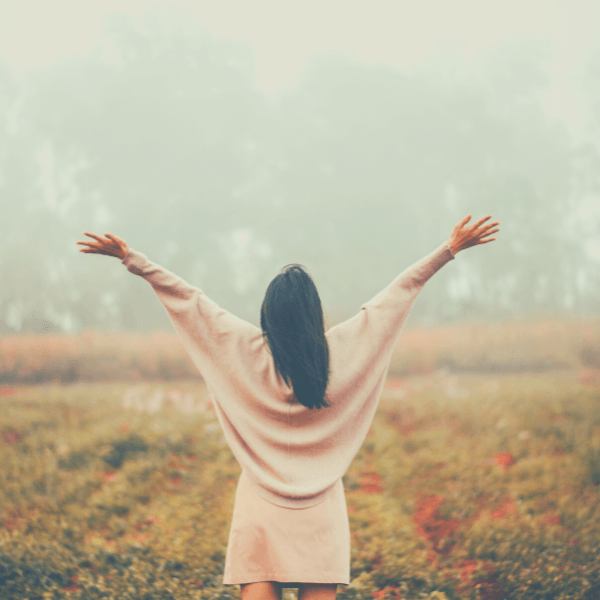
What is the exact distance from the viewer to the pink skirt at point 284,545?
160cm

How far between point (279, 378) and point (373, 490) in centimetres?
391

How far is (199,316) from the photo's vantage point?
5.94 feet

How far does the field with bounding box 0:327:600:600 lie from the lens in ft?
11.2

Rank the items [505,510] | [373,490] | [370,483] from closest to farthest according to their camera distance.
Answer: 1. [505,510]
2. [373,490]
3. [370,483]

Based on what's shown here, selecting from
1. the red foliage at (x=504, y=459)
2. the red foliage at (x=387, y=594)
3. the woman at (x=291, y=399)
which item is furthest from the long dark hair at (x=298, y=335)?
the red foliage at (x=504, y=459)

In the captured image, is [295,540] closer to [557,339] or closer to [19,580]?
[19,580]

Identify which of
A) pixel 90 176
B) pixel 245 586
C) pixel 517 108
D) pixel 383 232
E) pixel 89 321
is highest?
pixel 517 108

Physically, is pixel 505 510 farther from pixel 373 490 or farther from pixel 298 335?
pixel 298 335

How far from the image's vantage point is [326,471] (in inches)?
68.4

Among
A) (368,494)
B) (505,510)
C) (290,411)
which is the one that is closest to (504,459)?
(505,510)

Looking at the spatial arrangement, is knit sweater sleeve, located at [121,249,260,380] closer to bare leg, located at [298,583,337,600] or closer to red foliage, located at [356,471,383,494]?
bare leg, located at [298,583,337,600]

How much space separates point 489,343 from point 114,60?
8.03 meters

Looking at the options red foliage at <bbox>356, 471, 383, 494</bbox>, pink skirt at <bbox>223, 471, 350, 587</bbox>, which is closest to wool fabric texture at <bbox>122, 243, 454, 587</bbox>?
pink skirt at <bbox>223, 471, 350, 587</bbox>

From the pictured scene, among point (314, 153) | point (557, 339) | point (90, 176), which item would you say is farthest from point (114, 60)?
point (557, 339)
